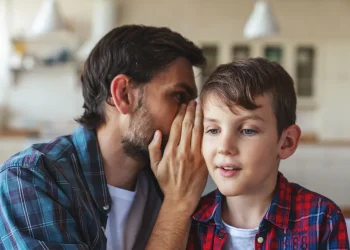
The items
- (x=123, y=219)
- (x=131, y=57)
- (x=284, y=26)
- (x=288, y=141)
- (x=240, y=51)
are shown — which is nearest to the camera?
(x=288, y=141)

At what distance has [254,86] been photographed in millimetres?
1069

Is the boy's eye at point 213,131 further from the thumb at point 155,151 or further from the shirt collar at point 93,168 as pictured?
the shirt collar at point 93,168

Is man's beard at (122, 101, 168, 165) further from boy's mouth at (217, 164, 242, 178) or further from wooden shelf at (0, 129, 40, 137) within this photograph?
wooden shelf at (0, 129, 40, 137)

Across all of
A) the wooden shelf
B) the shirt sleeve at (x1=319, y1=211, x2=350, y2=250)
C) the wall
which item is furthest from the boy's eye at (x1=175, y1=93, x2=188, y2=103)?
the wall

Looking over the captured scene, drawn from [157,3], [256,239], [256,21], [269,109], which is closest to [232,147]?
[269,109]

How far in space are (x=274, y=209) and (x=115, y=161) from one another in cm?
57

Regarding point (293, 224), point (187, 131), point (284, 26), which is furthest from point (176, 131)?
point (284, 26)

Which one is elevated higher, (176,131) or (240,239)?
(176,131)

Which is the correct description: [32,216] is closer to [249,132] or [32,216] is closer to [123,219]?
[123,219]

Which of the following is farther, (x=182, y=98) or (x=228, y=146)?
(x=182, y=98)

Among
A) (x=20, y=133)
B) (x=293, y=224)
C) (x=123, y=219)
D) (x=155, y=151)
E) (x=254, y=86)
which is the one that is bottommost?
(x=20, y=133)

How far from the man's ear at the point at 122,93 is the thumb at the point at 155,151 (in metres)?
0.15

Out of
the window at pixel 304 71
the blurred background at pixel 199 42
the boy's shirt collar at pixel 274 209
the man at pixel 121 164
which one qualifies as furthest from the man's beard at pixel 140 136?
the window at pixel 304 71

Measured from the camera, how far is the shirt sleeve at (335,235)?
1045 mm
